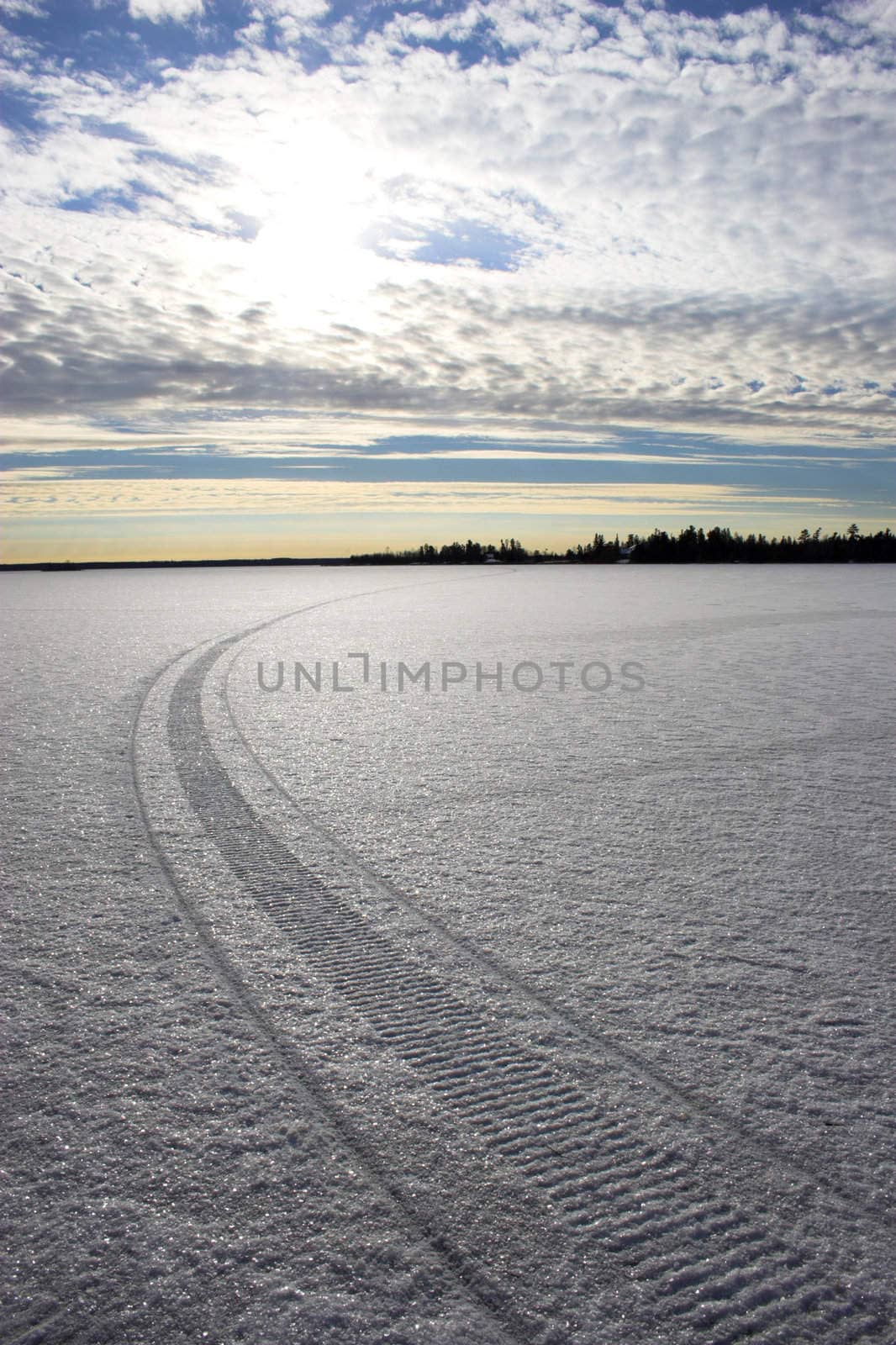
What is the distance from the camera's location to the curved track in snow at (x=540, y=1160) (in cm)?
125

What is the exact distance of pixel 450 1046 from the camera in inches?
72.2

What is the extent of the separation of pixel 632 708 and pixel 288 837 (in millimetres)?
3154

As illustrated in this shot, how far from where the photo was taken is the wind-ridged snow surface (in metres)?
1.28

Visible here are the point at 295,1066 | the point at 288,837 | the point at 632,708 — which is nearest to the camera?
the point at 295,1066

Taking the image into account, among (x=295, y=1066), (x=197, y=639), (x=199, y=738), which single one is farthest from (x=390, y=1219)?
(x=197, y=639)

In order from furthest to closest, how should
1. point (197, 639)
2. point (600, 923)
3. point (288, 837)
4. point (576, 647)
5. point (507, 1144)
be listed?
point (197, 639)
point (576, 647)
point (288, 837)
point (600, 923)
point (507, 1144)

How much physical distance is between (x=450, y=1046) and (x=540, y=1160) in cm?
37

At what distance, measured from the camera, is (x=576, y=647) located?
959 centimetres

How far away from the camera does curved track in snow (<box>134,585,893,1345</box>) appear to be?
4.10 ft

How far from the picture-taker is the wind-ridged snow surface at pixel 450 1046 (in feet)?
4.21

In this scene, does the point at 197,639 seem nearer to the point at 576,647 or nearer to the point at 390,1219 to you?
the point at 576,647

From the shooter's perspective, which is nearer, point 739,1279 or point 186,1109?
point 739,1279

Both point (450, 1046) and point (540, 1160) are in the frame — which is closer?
point (540, 1160)

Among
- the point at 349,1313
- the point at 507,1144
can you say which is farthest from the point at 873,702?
the point at 349,1313
